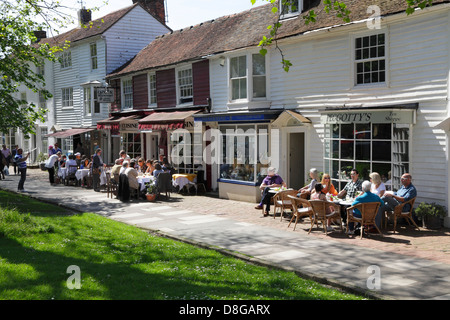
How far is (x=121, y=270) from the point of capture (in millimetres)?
7707

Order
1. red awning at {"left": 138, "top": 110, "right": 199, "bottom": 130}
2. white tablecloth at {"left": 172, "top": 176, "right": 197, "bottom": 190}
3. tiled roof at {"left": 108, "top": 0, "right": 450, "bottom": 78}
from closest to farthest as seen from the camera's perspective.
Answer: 1. tiled roof at {"left": 108, "top": 0, "right": 450, "bottom": 78}
2. white tablecloth at {"left": 172, "top": 176, "right": 197, "bottom": 190}
3. red awning at {"left": 138, "top": 110, "right": 199, "bottom": 130}

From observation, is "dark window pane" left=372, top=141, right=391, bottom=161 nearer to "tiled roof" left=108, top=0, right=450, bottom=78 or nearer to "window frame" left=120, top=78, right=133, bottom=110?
"tiled roof" left=108, top=0, right=450, bottom=78

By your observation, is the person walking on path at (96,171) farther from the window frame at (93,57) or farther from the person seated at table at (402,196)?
the person seated at table at (402,196)

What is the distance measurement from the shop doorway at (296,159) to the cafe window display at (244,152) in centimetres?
92

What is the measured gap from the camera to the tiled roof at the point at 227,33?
14.9m

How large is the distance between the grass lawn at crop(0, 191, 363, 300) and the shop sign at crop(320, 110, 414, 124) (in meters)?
6.42

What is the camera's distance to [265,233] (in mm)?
11852

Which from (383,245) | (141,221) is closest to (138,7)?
(141,221)

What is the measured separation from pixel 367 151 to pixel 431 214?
2647 millimetres

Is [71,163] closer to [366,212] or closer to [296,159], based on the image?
[296,159]

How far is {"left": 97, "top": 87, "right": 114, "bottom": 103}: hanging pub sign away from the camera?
27.0 metres

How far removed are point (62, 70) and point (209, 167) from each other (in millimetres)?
18261

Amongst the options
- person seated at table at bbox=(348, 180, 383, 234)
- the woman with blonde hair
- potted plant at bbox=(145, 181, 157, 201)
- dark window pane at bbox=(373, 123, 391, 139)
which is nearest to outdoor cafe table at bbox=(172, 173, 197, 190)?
potted plant at bbox=(145, 181, 157, 201)
